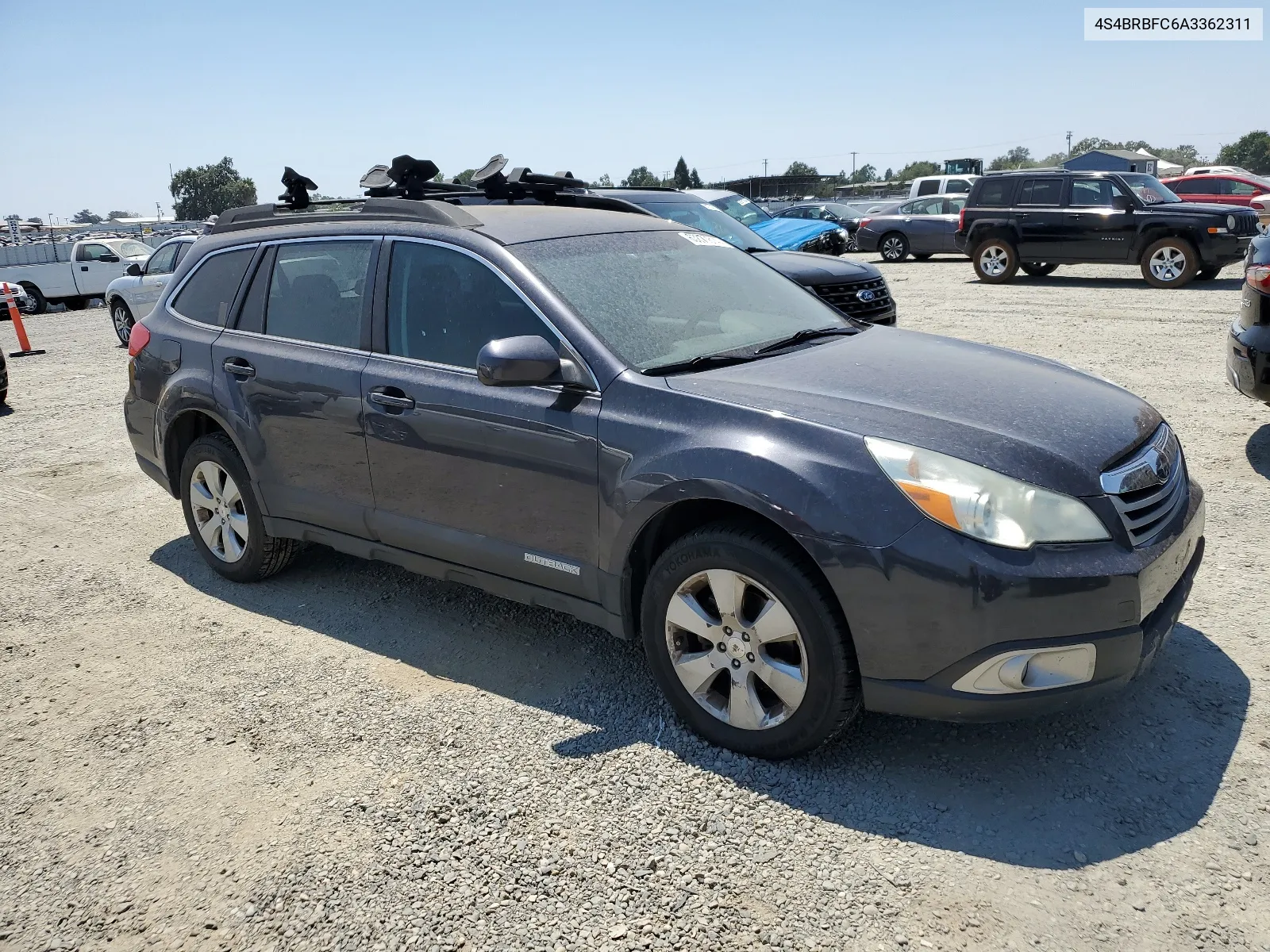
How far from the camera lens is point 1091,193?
1583 cm

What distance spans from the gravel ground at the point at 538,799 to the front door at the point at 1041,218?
41.7ft

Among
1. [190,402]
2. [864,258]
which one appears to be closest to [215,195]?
[864,258]

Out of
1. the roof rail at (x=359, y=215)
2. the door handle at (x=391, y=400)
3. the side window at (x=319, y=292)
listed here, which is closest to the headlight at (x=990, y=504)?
the door handle at (x=391, y=400)

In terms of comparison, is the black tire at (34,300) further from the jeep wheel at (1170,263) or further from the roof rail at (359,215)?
the jeep wheel at (1170,263)

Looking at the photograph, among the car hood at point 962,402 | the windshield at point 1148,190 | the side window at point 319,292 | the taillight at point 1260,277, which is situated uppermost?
the windshield at point 1148,190

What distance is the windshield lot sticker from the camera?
4562 millimetres

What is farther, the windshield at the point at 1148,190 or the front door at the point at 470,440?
the windshield at the point at 1148,190

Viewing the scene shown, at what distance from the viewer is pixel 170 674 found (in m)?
4.17

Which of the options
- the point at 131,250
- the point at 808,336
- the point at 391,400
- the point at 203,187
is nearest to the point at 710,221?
the point at 808,336

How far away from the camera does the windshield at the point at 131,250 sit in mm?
23484

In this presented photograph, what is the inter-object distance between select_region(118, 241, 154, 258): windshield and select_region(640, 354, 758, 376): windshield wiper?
922 inches

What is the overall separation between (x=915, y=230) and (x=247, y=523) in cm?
2019

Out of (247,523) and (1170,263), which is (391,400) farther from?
(1170,263)

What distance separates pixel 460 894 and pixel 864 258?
79.3 ft
